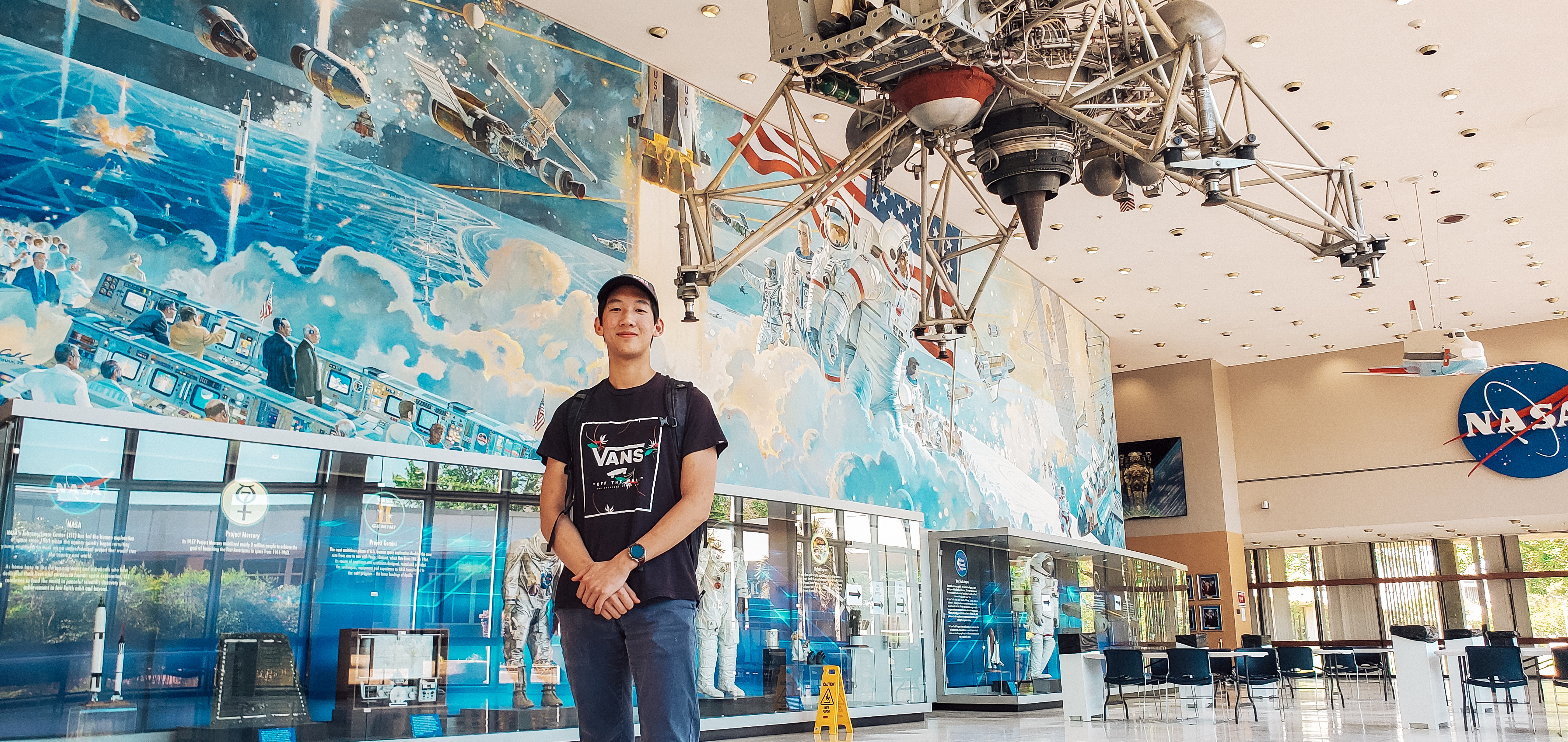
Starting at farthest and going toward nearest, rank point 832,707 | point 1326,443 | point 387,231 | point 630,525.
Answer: point 1326,443, point 832,707, point 387,231, point 630,525

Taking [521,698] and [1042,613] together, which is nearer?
[521,698]

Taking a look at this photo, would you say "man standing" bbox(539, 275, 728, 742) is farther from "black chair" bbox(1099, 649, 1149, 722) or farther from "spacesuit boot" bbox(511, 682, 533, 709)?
"black chair" bbox(1099, 649, 1149, 722)

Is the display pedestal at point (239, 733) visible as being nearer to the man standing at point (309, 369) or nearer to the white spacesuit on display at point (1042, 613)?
the man standing at point (309, 369)

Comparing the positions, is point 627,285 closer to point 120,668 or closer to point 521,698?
point 120,668

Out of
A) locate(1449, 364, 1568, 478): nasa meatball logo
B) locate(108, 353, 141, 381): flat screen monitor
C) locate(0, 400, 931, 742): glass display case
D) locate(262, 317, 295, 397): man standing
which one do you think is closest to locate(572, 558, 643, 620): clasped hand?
locate(0, 400, 931, 742): glass display case

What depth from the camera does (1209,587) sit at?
1029 inches

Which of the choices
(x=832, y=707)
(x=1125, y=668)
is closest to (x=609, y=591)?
(x=832, y=707)

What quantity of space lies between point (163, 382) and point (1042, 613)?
36.1ft

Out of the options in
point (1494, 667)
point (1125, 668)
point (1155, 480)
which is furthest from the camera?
point (1155, 480)

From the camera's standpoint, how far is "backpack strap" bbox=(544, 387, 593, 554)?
Answer: 2.68 metres

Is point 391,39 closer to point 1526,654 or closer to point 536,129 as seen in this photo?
point 536,129

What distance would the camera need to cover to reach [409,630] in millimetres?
7047

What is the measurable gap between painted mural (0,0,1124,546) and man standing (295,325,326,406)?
0.02 m

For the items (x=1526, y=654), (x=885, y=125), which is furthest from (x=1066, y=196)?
(x=1526, y=654)
